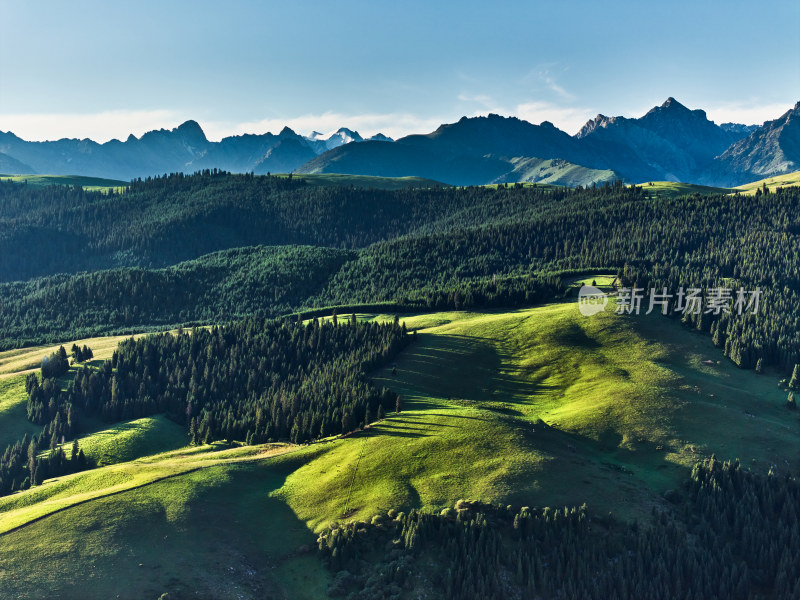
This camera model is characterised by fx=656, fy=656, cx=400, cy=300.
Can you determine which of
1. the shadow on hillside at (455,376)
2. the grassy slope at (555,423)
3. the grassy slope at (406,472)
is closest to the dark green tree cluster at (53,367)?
the grassy slope at (406,472)

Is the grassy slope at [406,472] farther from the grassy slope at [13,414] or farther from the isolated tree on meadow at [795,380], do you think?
the grassy slope at [13,414]

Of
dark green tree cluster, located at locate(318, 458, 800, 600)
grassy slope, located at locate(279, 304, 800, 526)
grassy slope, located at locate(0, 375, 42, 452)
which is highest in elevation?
grassy slope, located at locate(279, 304, 800, 526)

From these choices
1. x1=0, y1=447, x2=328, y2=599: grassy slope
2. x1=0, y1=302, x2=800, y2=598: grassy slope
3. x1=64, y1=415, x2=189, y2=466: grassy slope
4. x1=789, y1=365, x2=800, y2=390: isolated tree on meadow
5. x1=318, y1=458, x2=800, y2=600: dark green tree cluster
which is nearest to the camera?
x1=0, y1=447, x2=328, y2=599: grassy slope

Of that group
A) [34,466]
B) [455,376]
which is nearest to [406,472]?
[455,376]

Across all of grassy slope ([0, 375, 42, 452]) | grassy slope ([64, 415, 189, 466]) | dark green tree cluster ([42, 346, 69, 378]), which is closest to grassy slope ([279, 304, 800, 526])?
grassy slope ([64, 415, 189, 466])

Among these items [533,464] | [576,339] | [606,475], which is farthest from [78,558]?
[576,339]

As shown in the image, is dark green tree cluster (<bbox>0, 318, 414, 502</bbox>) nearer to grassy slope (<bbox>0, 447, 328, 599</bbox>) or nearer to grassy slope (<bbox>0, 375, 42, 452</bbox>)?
grassy slope (<bbox>0, 375, 42, 452</bbox>)
